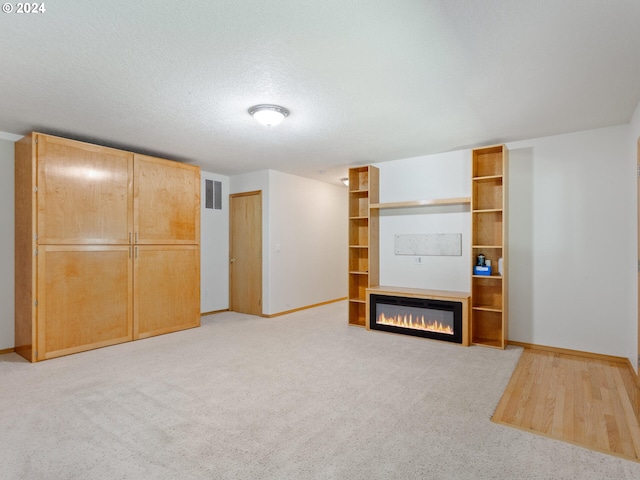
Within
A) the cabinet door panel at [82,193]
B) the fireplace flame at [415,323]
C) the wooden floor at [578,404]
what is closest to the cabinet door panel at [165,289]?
the cabinet door panel at [82,193]

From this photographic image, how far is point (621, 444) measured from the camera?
2.21m

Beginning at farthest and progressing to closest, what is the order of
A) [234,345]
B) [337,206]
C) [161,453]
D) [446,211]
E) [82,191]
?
[337,206] < [446,211] < [234,345] < [82,191] < [161,453]

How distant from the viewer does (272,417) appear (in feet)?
8.28

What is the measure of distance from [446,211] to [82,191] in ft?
15.1

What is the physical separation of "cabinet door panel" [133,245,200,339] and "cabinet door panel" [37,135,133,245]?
469 mm

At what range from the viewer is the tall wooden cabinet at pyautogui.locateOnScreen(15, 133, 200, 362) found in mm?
3775

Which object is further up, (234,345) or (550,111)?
(550,111)

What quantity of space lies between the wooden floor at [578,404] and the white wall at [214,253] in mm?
4837

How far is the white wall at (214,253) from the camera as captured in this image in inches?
244

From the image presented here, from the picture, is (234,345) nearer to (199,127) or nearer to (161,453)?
(161,453)

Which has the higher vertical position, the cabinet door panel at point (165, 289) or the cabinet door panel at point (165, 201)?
the cabinet door panel at point (165, 201)

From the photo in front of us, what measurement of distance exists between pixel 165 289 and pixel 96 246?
1055mm

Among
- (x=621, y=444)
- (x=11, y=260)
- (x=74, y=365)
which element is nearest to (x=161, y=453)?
(x=74, y=365)
